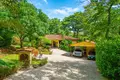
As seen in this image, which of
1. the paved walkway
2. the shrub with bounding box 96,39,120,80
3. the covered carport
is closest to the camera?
the shrub with bounding box 96,39,120,80

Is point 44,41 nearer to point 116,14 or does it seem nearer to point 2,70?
point 116,14

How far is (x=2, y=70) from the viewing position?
11.3 metres

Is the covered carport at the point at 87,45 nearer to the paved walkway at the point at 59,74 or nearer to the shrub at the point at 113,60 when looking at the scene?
the paved walkway at the point at 59,74

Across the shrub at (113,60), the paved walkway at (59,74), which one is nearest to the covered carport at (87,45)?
the paved walkway at (59,74)

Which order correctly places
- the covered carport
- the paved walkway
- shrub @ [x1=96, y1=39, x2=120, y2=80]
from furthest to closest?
the covered carport, the paved walkway, shrub @ [x1=96, y1=39, x2=120, y2=80]

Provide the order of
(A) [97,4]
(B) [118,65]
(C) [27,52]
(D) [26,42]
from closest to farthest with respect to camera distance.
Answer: (B) [118,65] < (C) [27,52] < (A) [97,4] < (D) [26,42]

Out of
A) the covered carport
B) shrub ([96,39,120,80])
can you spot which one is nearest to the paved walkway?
shrub ([96,39,120,80])

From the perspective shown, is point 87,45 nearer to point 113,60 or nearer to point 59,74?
point 59,74

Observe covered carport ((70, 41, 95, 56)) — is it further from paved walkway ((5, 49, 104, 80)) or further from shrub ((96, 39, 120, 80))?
shrub ((96, 39, 120, 80))

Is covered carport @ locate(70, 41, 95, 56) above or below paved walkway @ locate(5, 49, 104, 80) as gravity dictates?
above

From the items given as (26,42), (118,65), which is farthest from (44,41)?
(118,65)

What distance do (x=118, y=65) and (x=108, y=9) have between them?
448 inches

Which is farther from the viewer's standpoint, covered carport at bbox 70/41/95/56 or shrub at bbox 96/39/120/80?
covered carport at bbox 70/41/95/56

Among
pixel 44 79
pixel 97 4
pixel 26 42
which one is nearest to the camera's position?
pixel 44 79
